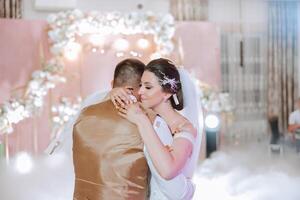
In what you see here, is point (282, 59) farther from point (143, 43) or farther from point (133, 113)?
point (133, 113)

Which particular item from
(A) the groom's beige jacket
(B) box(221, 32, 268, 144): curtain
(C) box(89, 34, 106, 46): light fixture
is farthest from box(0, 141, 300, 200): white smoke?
(A) the groom's beige jacket

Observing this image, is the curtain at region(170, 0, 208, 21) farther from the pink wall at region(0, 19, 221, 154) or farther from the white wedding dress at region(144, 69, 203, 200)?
the white wedding dress at region(144, 69, 203, 200)

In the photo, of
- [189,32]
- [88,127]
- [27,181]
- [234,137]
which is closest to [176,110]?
[88,127]

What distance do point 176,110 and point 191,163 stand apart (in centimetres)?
22

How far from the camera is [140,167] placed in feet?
5.64

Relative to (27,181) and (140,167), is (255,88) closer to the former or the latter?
(27,181)

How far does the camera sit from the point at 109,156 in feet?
5.65

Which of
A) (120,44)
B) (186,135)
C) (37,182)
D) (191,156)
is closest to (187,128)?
(186,135)

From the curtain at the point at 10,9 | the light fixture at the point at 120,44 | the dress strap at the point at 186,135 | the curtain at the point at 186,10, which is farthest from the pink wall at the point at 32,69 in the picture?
the dress strap at the point at 186,135

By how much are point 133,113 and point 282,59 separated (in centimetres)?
875

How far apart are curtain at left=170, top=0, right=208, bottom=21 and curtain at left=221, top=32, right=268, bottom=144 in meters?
0.77

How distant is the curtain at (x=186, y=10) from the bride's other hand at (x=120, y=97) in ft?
24.4

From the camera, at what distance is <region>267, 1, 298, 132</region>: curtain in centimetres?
980

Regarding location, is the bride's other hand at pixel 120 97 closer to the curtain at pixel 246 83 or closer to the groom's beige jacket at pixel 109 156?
the groom's beige jacket at pixel 109 156
